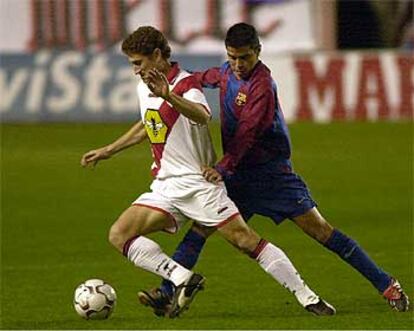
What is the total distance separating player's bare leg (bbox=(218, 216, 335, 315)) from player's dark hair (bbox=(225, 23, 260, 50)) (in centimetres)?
110

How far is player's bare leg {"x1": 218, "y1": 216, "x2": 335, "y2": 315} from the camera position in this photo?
1022cm

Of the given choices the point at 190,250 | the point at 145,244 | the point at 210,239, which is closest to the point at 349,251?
the point at 190,250

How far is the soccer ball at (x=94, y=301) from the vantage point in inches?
411

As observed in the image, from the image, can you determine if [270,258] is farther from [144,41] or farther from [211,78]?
[144,41]

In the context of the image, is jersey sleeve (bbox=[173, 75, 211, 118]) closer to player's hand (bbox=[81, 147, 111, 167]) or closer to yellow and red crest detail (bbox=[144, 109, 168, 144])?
yellow and red crest detail (bbox=[144, 109, 168, 144])

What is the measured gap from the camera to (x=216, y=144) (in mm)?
26109

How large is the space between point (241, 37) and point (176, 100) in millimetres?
658

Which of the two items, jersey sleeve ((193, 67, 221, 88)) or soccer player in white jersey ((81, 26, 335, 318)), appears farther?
jersey sleeve ((193, 67, 221, 88))

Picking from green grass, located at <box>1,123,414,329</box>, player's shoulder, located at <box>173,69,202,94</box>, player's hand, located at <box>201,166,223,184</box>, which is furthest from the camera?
green grass, located at <box>1,123,414,329</box>

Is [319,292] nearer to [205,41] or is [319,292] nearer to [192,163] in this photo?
[192,163]

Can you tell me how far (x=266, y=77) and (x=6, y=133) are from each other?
63.1 ft

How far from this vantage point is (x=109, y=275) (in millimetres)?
12984

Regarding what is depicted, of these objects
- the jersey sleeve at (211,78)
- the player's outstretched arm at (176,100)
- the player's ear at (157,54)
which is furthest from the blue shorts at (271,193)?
the player's ear at (157,54)

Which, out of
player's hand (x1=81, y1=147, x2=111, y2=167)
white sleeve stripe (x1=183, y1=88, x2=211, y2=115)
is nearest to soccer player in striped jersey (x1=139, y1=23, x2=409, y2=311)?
white sleeve stripe (x1=183, y1=88, x2=211, y2=115)
